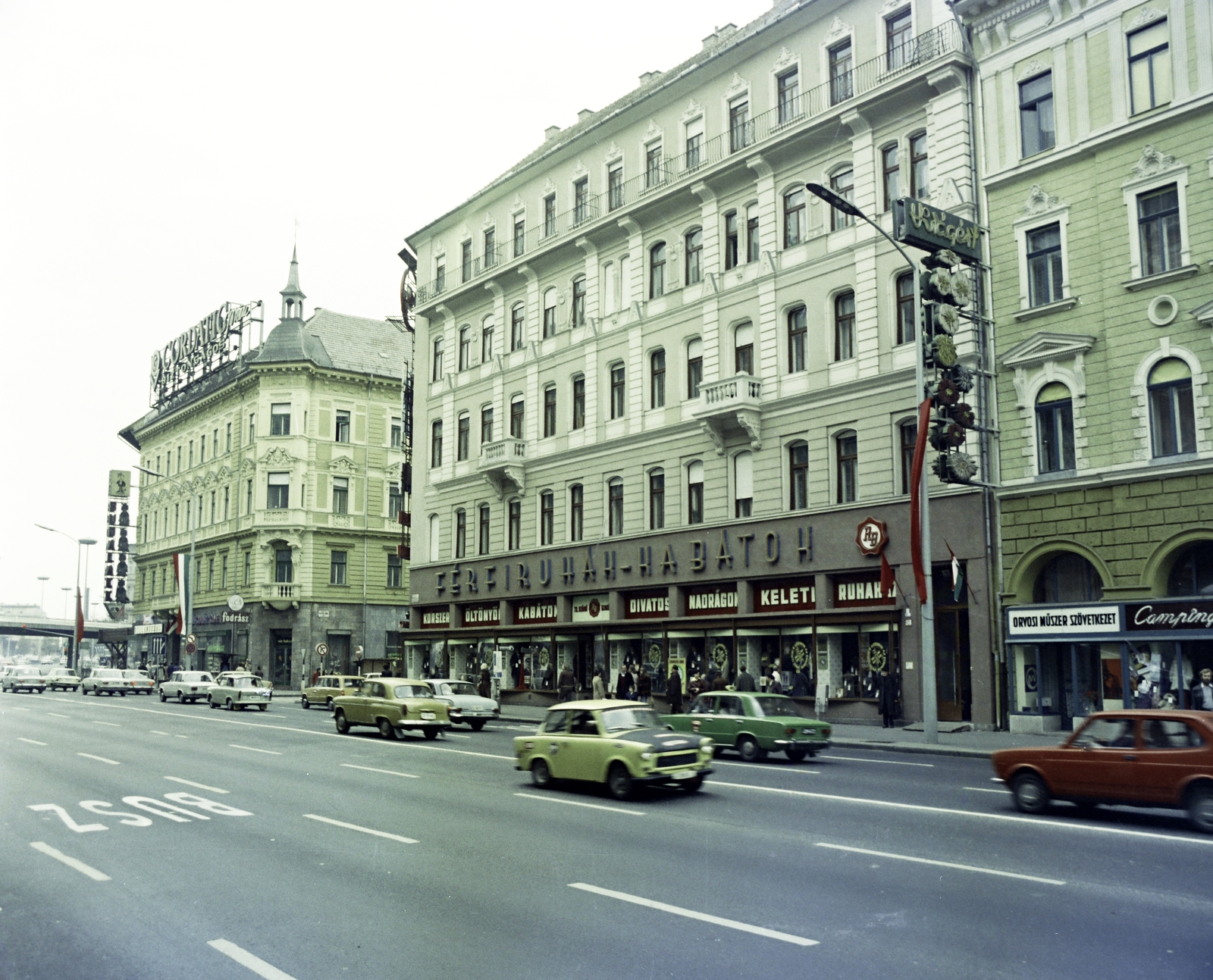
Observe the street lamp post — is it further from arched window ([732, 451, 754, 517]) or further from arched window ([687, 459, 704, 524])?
arched window ([687, 459, 704, 524])

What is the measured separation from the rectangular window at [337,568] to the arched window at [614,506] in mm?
28637

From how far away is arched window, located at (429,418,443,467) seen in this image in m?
50.8

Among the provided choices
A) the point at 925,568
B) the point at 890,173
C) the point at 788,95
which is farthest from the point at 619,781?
the point at 788,95

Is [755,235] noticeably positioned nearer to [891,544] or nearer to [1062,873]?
[891,544]

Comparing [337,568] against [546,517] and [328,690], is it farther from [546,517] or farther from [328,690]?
[546,517]

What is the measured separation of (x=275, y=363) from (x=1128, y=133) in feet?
164

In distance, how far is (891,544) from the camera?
30266 mm

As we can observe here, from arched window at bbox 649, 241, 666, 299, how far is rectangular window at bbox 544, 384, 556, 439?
643 centimetres

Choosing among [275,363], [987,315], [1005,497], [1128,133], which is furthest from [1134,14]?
[275,363]

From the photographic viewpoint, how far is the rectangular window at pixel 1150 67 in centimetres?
2556

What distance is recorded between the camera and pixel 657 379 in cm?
3903

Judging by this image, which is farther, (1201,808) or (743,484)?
(743,484)

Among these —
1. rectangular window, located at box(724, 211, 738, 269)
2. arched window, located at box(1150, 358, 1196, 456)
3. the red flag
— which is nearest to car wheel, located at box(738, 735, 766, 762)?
the red flag

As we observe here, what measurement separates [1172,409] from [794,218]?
1370cm
